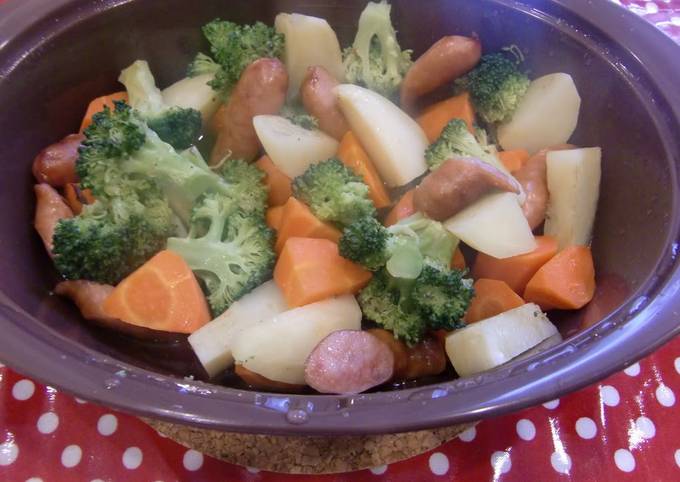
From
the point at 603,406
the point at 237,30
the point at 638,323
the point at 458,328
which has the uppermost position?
the point at 237,30

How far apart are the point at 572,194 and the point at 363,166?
48 centimetres

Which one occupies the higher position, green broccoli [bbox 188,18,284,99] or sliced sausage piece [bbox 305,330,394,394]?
green broccoli [bbox 188,18,284,99]

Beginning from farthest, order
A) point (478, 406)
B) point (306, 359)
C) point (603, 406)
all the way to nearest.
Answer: point (603, 406) → point (306, 359) → point (478, 406)

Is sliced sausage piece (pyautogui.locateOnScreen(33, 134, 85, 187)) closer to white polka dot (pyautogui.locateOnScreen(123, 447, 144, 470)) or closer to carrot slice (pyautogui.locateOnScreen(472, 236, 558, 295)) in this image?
white polka dot (pyautogui.locateOnScreen(123, 447, 144, 470))

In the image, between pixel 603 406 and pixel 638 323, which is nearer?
pixel 638 323

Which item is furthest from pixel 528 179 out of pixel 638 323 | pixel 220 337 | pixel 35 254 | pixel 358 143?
pixel 35 254

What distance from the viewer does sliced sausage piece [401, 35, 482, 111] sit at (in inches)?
56.9

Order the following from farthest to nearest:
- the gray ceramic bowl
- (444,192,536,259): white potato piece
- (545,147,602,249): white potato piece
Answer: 1. (545,147,602,249): white potato piece
2. (444,192,536,259): white potato piece
3. the gray ceramic bowl

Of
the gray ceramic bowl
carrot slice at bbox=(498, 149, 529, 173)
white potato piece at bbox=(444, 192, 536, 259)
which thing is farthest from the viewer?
carrot slice at bbox=(498, 149, 529, 173)

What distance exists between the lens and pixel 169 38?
160 cm

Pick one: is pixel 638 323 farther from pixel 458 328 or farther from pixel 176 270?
pixel 176 270

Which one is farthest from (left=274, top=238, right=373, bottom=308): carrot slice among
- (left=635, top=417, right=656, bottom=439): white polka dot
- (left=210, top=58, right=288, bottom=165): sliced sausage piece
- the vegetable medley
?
(left=635, top=417, right=656, bottom=439): white polka dot

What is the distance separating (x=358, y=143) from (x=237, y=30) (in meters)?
0.44

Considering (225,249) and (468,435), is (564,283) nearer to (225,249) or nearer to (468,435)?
(468,435)
